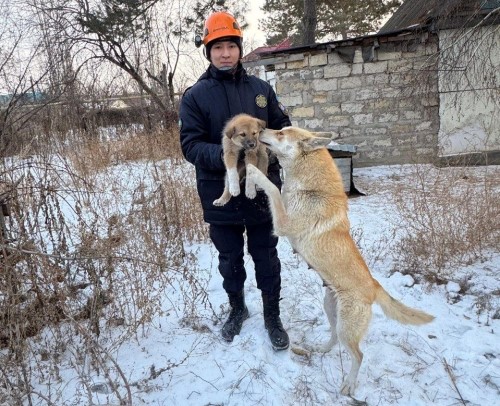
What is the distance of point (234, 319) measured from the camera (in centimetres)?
312

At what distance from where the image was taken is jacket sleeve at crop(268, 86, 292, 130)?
112 inches

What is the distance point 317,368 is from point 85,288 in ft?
7.17

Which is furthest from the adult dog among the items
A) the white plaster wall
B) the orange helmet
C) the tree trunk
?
the tree trunk

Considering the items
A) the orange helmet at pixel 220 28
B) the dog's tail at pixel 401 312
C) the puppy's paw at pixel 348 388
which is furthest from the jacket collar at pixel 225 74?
the puppy's paw at pixel 348 388

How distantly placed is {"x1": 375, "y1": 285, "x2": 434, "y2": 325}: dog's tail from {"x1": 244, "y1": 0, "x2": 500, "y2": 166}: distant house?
672 cm

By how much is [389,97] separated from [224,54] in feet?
23.7

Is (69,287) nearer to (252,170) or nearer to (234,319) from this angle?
(234,319)

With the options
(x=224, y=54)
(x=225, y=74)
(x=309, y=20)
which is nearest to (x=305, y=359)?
(x=225, y=74)

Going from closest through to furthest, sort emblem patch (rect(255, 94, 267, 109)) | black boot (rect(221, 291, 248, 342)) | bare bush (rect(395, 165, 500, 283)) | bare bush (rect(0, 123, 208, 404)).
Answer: bare bush (rect(0, 123, 208, 404)) < emblem patch (rect(255, 94, 267, 109)) < black boot (rect(221, 291, 248, 342)) < bare bush (rect(395, 165, 500, 283))

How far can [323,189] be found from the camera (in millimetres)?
2574

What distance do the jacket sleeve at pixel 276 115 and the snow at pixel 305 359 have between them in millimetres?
1652

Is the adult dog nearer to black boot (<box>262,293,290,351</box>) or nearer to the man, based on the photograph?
the man

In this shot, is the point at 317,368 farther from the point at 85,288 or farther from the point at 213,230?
the point at 85,288

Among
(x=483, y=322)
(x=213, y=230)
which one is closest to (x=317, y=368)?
(x=213, y=230)
